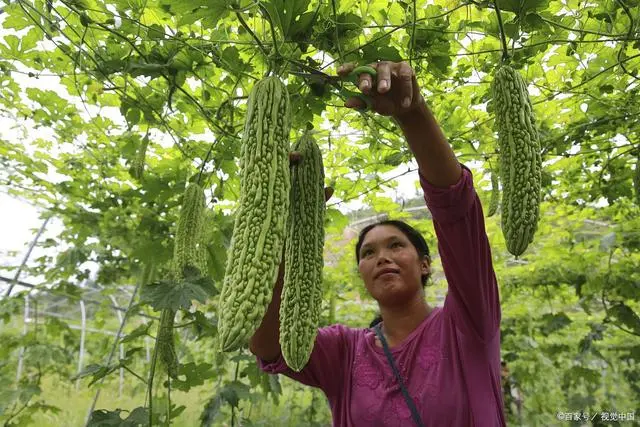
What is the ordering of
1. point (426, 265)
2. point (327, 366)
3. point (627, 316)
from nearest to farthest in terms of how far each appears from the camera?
point (327, 366) → point (426, 265) → point (627, 316)

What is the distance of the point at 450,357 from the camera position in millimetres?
2188

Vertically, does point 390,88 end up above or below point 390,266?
Answer: above

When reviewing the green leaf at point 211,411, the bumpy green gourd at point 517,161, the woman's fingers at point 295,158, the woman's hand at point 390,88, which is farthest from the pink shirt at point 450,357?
the green leaf at point 211,411

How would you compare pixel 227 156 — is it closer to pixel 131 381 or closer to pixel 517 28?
pixel 517 28

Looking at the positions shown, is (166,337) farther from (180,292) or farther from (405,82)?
(405,82)

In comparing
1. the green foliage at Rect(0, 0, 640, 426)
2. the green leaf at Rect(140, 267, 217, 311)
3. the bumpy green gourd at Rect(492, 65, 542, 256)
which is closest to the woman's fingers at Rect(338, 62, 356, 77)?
the green foliage at Rect(0, 0, 640, 426)

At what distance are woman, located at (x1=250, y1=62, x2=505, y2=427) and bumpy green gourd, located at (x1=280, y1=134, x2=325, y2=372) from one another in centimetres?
29

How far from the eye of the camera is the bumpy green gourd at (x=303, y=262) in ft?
4.58

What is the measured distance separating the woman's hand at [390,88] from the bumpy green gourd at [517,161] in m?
0.42

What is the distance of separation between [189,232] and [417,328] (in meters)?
1.36

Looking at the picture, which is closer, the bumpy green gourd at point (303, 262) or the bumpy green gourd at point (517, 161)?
the bumpy green gourd at point (303, 262)

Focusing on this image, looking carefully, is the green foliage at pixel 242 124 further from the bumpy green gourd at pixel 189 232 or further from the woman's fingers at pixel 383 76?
the woman's fingers at pixel 383 76

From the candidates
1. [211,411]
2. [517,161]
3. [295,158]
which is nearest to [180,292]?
[295,158]

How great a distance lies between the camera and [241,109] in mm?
2850
